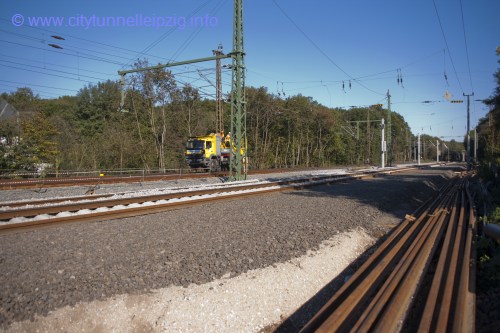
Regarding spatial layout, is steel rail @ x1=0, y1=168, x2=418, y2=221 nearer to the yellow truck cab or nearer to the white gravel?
the white gravel

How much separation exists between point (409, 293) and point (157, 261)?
3837mm

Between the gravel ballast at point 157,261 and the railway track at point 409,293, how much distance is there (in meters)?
0.86

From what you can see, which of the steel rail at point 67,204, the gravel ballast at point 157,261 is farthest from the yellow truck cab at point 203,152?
the gravel ballast at point 157,261

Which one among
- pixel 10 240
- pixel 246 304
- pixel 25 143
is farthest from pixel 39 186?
pixel 246 304

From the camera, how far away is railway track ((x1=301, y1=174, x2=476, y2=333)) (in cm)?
426

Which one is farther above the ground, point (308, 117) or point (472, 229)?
point (308, 117)

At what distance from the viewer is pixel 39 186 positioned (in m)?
16.5

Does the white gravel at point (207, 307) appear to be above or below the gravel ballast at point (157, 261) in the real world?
below

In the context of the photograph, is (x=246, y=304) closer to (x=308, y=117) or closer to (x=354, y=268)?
(x=354, y=268)

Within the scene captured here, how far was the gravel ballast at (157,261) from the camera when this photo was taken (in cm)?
435

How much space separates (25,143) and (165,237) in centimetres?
1958

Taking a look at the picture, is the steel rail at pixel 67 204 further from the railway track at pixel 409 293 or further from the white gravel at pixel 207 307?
the railway track at pixel 409 293

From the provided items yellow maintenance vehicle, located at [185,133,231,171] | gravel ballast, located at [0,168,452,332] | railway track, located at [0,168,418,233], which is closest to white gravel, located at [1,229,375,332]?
gravel ballast, located at [0,168,452,332]

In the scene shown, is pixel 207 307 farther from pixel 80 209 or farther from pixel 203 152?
pixel 203 152
